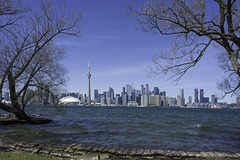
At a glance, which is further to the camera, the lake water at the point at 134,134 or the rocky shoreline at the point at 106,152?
the lake water at the point at 134,134

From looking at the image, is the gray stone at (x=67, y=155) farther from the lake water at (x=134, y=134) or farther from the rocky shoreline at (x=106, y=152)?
the lake water at (x=134, y=134)

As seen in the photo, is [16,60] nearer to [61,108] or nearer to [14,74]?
[14,74]

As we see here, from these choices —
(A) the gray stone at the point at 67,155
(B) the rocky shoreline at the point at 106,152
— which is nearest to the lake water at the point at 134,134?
(B) the rocky shoreline at the point at 106,152

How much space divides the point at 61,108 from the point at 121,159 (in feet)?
51.7

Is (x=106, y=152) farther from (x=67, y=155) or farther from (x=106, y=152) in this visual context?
(x=67, y=155)

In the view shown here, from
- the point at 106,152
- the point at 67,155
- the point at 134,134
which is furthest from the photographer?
the point at 134,134

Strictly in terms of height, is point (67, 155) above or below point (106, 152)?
above

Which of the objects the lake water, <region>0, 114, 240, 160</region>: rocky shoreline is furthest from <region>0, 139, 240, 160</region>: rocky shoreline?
the lake water

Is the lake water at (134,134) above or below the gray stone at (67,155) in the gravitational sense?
below

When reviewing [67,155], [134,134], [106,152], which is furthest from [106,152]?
[134,134]

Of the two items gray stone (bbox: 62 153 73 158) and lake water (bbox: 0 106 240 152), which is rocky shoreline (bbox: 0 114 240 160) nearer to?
gray stone (bbox: 62 153 73 158)

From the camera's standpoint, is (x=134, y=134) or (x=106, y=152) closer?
(x=106, y=152)

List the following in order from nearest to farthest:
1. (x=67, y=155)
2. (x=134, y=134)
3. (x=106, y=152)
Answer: (x=67, y=155) → (x=106, y=152) → (x=134, y=134)

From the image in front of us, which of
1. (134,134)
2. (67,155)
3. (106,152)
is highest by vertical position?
(67,155)
